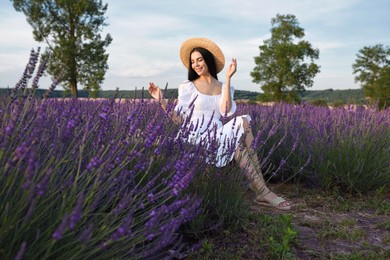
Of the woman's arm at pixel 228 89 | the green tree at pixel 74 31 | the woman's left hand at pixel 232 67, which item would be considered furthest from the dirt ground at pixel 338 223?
the green tree at pixel 74 31

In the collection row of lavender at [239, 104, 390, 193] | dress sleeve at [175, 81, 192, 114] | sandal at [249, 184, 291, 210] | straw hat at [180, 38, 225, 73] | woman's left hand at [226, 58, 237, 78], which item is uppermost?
straw hat at [180, 38, 225, 73]

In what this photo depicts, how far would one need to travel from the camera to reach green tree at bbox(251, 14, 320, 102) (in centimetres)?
3834

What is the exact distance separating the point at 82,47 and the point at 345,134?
27.4 metres

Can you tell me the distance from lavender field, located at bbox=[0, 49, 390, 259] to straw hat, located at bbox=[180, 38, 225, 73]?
2.33ft

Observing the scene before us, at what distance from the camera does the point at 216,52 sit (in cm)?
457

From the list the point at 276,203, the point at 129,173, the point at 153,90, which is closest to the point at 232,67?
the point at 153,90

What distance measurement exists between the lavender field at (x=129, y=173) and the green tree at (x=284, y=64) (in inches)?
1295

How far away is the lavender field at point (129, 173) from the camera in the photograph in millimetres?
1449

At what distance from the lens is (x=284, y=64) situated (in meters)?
37.8

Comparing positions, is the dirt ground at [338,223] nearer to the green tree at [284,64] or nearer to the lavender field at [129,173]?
the lavender field at [129,173]

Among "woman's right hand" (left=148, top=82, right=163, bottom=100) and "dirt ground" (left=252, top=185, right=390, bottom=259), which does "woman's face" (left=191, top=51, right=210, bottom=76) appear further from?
"dirt ground" (left=252, top=185, right=390, bottom=259)

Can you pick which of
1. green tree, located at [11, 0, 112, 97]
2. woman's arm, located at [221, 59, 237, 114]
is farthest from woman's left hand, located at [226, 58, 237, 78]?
green tree, located at [11, 0, 112, 97]

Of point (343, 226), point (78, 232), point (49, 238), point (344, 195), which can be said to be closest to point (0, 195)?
point (49, 238)

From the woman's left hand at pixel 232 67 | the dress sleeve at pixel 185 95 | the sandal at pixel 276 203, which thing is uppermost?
the woman's left hand at pixel 232 67
